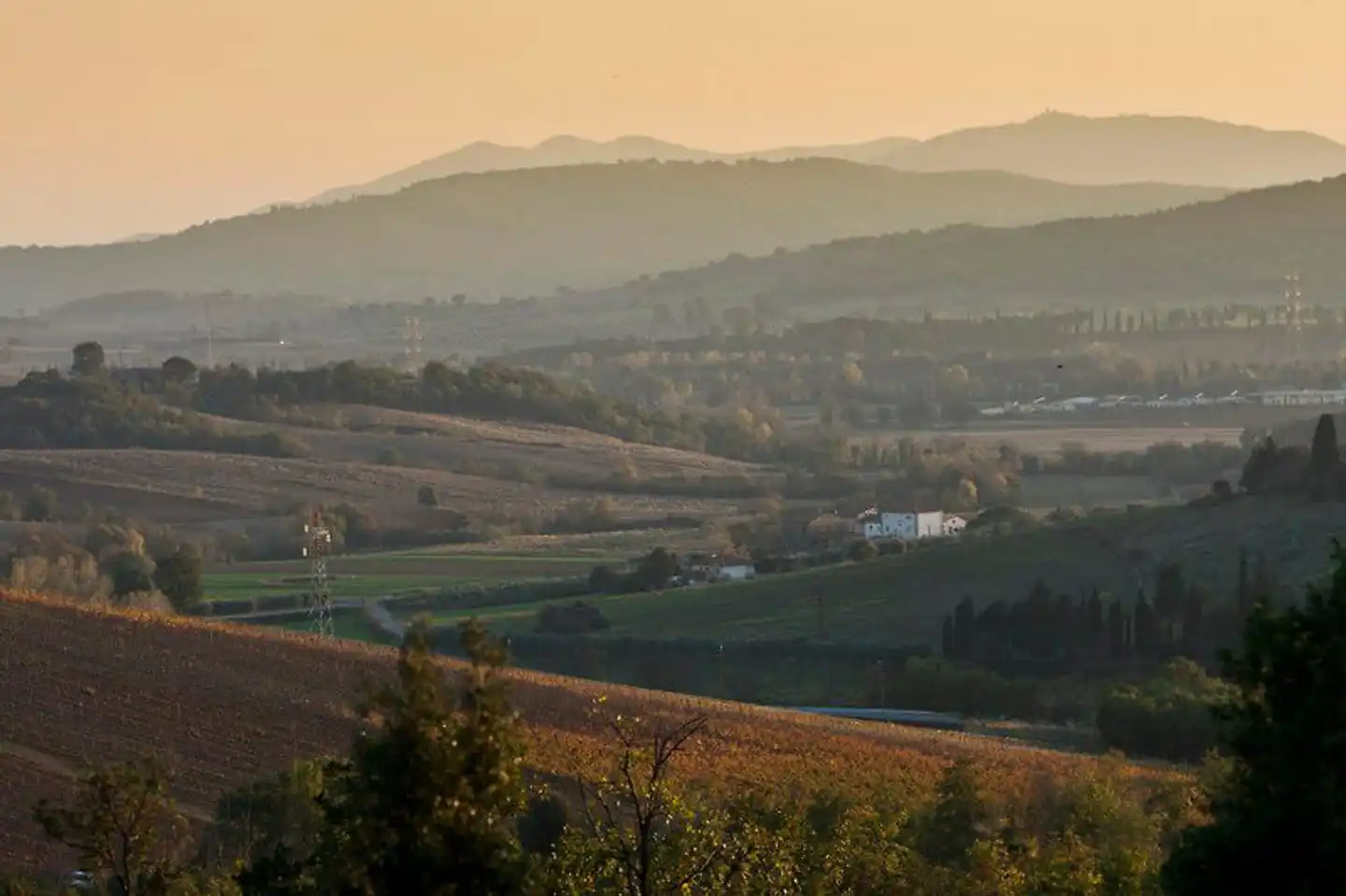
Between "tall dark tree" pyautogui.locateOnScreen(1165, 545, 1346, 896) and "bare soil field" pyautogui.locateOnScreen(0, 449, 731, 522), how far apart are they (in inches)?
3479

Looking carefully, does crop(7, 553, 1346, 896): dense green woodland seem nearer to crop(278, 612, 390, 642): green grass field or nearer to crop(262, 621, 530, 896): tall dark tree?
crop(262, 621, 530, 896): tall dark tree

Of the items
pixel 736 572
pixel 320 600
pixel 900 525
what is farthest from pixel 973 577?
pixel 900 525

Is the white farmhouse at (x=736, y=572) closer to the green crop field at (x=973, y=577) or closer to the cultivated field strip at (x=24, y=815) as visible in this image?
the green crop field at (x=973, y=577)

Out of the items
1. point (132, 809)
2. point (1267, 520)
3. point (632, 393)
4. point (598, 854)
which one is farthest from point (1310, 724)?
point (632, 393)

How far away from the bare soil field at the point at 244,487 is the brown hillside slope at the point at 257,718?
55.4 m

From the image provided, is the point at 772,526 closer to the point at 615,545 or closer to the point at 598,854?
the point at 615,545

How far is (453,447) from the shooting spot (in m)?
128

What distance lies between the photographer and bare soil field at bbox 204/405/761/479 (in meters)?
125

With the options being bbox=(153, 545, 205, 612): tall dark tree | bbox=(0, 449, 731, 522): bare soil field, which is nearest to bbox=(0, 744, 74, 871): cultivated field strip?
bbox=(153, 545, 205, 612): tall dark tree

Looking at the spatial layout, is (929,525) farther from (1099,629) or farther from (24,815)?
(24,815)

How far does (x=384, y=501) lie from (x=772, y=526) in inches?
704

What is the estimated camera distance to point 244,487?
112625 mm

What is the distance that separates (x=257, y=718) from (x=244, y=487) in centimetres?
7046

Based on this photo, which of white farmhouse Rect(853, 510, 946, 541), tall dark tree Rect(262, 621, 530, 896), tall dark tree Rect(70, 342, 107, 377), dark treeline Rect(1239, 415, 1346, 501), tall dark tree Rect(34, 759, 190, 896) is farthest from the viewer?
tall dark tree Rect(70, 342, 107, 377)
